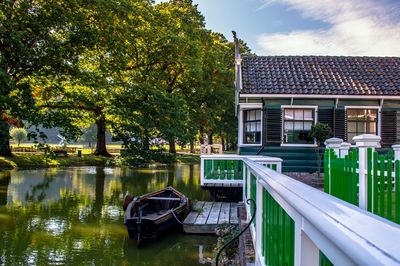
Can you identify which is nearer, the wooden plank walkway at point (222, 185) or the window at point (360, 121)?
the wooden plank walkway at point (222, 185)

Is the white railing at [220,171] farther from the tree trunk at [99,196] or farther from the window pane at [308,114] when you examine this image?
the tree trunk at [99,196]

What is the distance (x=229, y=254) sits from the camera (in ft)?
24.7

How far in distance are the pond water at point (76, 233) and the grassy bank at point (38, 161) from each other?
6291 mm

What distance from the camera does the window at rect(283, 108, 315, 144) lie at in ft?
49.9

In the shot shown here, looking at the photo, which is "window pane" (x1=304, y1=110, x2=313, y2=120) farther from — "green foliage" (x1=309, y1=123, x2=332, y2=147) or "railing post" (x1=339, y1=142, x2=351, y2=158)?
"railing post" (x1=339, y1=142, x2=351, y2=158)

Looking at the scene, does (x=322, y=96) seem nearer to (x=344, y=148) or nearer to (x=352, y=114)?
(x=352, y=114)

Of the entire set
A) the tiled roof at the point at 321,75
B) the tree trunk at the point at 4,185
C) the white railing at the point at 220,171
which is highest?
the tiled roof at the point at 321,75

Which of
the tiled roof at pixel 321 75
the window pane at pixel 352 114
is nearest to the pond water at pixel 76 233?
→ the tiled roof at pixel 321 75

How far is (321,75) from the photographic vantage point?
16406 millimetres

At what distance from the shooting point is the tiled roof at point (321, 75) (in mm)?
15273

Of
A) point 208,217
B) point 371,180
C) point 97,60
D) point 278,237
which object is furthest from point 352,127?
point 97,60

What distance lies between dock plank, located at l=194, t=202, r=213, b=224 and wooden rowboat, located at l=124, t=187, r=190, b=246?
0.48 metres

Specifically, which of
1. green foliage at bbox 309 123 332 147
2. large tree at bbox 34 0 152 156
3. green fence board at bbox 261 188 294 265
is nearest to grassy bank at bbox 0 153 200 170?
large tree at bbox 34 0 152 156

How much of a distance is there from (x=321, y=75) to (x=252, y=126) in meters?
3.64
